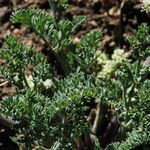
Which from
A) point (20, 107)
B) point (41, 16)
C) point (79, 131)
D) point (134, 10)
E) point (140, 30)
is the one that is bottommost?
point (79, 131)

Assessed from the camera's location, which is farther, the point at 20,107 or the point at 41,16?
the point at 41,16

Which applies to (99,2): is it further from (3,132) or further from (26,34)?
(3,132)

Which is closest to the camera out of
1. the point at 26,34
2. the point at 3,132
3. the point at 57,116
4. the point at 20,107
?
the point at 20,107

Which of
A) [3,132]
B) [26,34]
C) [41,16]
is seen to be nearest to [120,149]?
[41,16]

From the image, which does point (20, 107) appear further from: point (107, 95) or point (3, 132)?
point (3, 132)

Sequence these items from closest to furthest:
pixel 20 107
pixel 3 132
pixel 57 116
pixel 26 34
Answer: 1. pixel 20 107
2. pixel 57 116
3. pixel 3 132
4. pixel 26 34

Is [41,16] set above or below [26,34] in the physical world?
below
